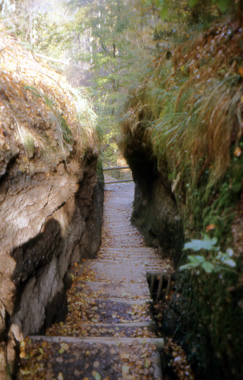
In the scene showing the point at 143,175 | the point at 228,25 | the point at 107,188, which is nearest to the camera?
the point at 228,25

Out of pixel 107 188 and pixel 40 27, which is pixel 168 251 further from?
pixel 107 188

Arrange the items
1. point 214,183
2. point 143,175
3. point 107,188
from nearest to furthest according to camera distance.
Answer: point 214,183
point 143,175
point 107,188

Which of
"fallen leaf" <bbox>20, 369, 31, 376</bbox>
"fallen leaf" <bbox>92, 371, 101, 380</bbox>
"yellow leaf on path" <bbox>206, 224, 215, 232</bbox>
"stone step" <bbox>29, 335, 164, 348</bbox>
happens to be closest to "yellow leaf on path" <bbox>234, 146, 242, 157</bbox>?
"yellow leaf on path" <bbox>206, 224, 215, 232</bbox>

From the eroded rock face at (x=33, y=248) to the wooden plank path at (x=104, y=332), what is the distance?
0.24 meters

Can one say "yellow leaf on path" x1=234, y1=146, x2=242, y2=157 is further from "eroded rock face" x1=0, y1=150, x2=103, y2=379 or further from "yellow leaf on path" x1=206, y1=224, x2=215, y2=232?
"eroded rock face" x1=0, y1=150, x2=103, y2=379

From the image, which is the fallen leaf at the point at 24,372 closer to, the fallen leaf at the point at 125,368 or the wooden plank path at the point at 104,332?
the wooden plank path at the point at 104,332

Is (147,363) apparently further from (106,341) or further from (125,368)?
(106,341)

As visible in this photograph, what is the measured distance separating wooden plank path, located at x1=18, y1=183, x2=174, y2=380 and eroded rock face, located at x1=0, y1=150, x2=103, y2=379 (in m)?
0.24

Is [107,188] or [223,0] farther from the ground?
[223,0]

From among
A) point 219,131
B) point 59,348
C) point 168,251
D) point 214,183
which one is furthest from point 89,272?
point 219,131

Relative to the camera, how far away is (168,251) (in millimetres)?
5375

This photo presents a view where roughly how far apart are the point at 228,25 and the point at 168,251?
4.05 meters

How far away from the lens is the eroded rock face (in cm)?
249

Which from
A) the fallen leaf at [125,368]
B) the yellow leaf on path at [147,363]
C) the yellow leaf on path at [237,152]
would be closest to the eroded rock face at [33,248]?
the fallen leaf at [125,368]
